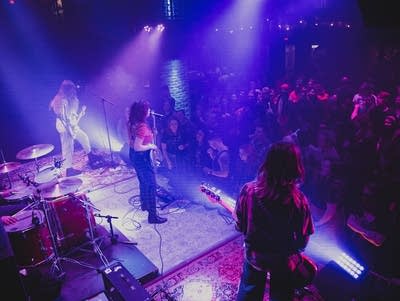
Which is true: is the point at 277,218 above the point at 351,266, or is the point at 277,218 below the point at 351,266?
above

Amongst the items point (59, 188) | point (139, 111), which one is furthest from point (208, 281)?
point (139, 111)

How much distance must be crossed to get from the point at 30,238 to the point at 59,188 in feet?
2.06

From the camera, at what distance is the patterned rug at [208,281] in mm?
3414

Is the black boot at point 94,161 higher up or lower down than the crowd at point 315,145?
lower down

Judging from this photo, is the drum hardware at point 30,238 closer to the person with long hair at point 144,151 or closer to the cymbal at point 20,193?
the cymbal at point 20,193

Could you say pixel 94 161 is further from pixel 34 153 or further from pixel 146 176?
pixel 146 176

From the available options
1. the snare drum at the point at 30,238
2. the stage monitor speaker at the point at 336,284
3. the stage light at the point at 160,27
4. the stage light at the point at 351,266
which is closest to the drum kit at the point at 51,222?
the snare drum at the point at 30,238

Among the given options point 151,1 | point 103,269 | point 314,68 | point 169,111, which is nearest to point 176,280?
point 103,269

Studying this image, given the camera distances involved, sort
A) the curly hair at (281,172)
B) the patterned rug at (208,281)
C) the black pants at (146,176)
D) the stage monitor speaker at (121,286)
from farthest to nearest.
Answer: the black pants at (146,176) → the patterned rug at (208,281) → the stage monitor speaker at (121,286) → the curly hair at (281,172)

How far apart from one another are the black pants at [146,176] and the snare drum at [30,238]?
1.38m

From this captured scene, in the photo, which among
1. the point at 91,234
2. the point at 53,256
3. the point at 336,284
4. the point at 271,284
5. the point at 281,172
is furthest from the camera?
the point at 91,234

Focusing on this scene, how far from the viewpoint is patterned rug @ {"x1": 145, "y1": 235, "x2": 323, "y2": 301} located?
341 centimetres

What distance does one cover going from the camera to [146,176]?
4.64 m

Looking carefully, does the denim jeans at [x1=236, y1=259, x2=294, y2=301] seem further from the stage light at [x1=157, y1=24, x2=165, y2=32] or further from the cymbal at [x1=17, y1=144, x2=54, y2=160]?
the stage light at [x1=157, y1=24, x2=165, y2=32]
